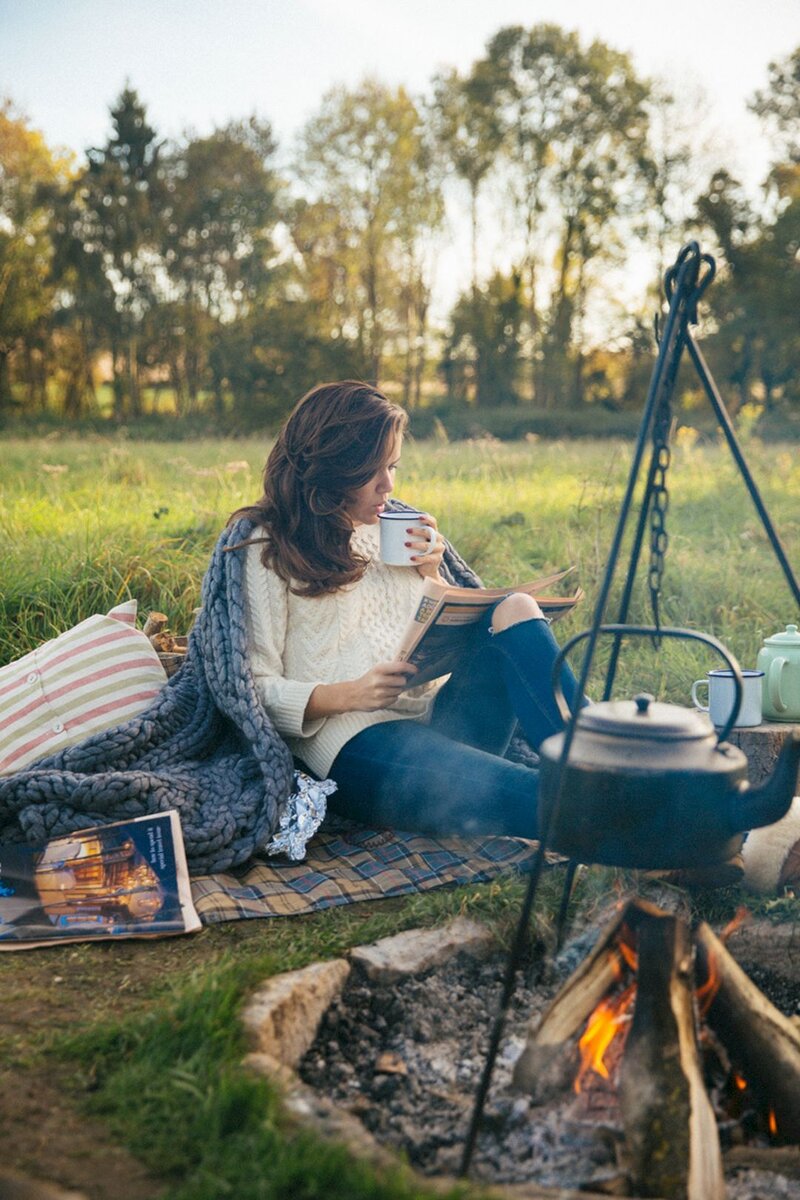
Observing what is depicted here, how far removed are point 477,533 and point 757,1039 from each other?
15.3 ft

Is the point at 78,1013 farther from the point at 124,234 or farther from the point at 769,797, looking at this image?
the point at 124,234

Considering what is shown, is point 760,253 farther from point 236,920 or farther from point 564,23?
point 236,920

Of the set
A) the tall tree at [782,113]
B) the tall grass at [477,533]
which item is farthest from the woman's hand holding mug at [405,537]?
the tall tree at [782,113]

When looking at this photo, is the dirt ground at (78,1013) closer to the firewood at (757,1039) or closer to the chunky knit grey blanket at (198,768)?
the chunky knit grey blanket at (198,768)

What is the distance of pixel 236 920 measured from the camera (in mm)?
2904

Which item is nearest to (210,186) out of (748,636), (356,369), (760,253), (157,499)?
(356,369)

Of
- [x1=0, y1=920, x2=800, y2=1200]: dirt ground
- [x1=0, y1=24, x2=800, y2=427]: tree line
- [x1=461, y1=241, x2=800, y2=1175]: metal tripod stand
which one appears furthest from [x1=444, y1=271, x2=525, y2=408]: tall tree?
[x1=461, y1=241, x2=800, y2=1175]: metal tripod stand

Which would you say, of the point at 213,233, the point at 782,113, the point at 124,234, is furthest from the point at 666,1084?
the point at 124,234

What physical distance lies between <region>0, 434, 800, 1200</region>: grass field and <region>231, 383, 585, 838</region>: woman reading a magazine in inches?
14.5

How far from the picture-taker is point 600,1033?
2023mm

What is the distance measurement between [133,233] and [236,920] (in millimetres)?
22642

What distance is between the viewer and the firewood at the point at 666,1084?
5.82ft

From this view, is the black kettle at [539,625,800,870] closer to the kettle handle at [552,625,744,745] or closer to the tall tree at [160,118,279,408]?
the kettle handle at [552,625,744,745]

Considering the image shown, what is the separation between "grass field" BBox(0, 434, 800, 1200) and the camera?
5.73 feet
